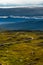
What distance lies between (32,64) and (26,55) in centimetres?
270

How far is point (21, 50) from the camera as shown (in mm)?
27562

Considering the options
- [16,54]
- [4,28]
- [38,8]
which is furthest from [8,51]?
[38,8]

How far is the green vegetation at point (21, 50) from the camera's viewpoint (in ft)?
79.8

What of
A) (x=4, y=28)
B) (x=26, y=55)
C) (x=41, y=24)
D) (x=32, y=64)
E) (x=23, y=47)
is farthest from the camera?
(x=41, y=24)

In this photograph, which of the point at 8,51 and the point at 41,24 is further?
the point at 41,24

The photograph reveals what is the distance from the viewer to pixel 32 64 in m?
23.3

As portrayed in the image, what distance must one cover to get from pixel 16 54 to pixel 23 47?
2.75 metres

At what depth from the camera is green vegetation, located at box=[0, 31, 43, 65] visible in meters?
24.3

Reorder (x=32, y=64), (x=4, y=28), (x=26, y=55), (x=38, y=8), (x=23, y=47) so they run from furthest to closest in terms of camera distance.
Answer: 1. (x=38, y=8)
2. (x=4, y=28)
3. (x=23, y=47)
4. (x=26, y=55)
5. (x=32, y=64)

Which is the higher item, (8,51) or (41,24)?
(8,51)

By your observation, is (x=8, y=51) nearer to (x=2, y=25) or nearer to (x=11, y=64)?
(x=11, y=64)

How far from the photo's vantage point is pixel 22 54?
85.8 ft

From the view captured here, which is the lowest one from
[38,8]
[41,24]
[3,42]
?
[38,8]

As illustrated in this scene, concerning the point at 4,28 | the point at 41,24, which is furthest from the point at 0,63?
the point at 41,24
